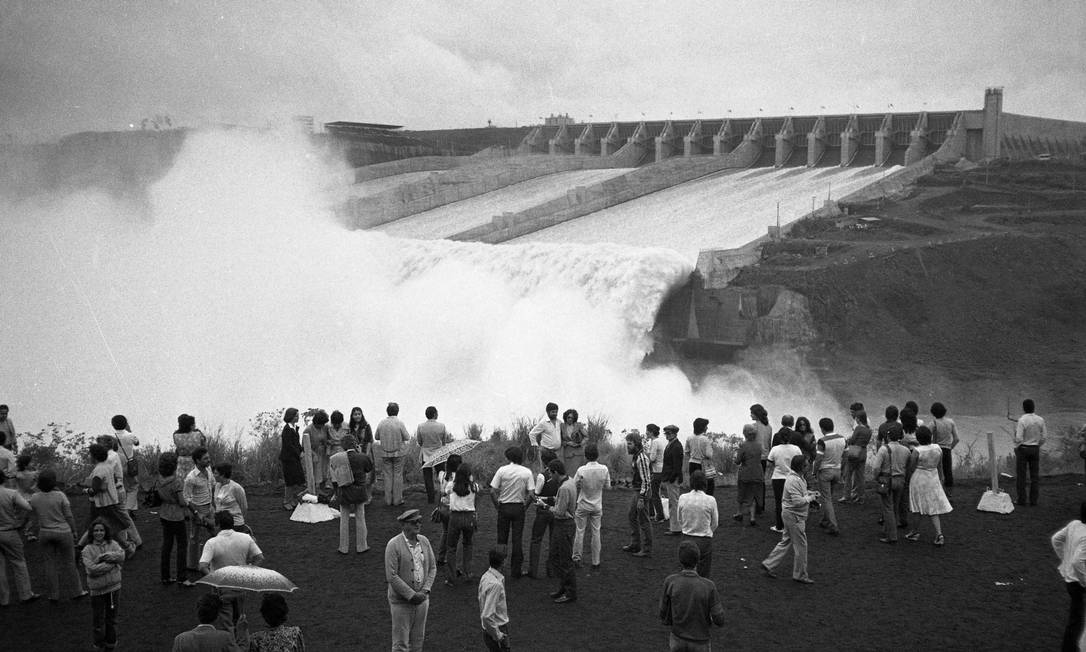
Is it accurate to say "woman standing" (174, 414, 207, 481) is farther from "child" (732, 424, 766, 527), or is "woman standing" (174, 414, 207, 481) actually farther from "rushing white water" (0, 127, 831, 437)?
"rushing white water" (0, 127, 831, 437)

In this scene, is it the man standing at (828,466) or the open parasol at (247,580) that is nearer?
the open parasol at (247,580)

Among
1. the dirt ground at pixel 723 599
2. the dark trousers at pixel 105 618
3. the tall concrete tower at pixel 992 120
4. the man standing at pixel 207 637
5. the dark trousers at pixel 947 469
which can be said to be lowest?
the dirt ground at pixel 723 599

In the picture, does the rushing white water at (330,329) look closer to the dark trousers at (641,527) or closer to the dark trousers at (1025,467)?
the dark trousers at (1025,467)

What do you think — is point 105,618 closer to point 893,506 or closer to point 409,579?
point 409,579

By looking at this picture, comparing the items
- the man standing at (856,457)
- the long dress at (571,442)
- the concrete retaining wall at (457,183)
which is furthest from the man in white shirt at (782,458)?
the concrete retaining wall at (457,183)

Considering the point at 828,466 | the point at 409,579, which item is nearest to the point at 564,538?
the point at 409,579

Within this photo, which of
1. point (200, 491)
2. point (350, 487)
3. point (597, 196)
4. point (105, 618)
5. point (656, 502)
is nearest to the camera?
point (105, 618)

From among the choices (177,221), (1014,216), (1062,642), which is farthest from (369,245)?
(1062,642)

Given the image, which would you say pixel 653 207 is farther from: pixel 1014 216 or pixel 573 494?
pixel 573 494
